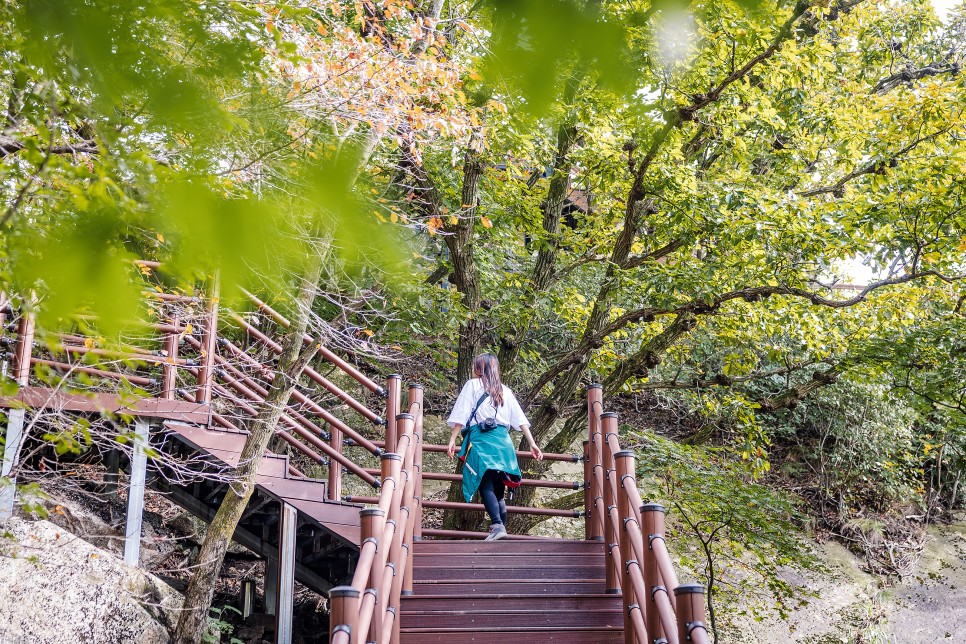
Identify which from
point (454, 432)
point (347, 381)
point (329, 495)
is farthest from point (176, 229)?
point (347, 381)

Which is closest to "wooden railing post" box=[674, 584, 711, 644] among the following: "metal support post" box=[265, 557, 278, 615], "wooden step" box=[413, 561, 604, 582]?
"wooden step" box=[413, 561, 604, 582]

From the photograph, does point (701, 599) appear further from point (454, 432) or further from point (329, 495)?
point (329, 495)

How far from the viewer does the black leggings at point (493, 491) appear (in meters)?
5.68

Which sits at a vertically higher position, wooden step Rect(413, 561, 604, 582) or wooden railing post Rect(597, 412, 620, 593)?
wooden railing post Rect(597, 412, 620, 593)

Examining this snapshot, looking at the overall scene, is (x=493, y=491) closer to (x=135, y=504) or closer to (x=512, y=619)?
(x=512, y=619)

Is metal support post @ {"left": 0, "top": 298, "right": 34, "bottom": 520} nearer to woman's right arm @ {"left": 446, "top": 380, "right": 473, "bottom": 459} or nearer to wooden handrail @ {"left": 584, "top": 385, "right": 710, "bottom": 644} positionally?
woman's right arm @ {"left": 446, "top": 380, "right": 473, "bottom": 459}

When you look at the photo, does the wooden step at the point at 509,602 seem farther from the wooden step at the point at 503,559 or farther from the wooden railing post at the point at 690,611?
the wooden railing post at the point at 690,611

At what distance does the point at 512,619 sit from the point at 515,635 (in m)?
0.16

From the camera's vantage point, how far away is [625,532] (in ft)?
14.3

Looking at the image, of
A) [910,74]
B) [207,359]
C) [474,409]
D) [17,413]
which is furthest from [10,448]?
[910,74]

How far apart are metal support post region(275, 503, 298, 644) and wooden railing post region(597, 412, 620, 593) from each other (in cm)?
334

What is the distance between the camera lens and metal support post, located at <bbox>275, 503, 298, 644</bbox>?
723 cm

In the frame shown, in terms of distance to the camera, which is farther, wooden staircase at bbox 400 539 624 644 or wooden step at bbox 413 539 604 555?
wooden step at bbox 413 539 604 555

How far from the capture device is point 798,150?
29.8 feet
